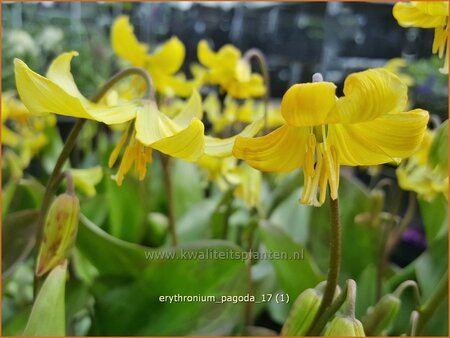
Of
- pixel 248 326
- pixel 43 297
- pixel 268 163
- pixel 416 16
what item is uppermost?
pixel 416 16

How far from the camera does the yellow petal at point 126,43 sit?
0.78 m

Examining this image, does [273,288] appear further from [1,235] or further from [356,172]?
[356,172]

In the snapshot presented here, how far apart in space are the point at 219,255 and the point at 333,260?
0.19m

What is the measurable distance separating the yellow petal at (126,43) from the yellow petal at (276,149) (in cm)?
46

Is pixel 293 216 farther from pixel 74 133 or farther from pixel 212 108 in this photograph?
pixel 74 133

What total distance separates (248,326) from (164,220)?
30 cm

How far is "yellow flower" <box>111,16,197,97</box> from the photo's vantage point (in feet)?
2.58

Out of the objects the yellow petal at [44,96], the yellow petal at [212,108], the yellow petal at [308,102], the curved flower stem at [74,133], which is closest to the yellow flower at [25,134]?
the yellow petal at [212,108]

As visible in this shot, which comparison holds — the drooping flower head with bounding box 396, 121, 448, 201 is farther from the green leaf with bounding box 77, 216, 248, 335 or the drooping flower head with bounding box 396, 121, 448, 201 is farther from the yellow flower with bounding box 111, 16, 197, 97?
the yellow flower with bounding box 111, 16, 197, 97

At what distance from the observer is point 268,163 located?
39cm

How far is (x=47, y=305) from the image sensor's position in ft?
1.35

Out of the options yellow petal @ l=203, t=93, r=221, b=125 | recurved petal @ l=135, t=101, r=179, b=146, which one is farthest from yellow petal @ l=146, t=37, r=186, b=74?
recurved petal @ l=135, t=101, r=179, b=146

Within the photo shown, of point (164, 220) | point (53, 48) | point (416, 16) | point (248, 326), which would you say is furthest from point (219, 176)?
point (53, 48)

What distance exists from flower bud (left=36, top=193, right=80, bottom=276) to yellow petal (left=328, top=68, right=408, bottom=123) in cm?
24
